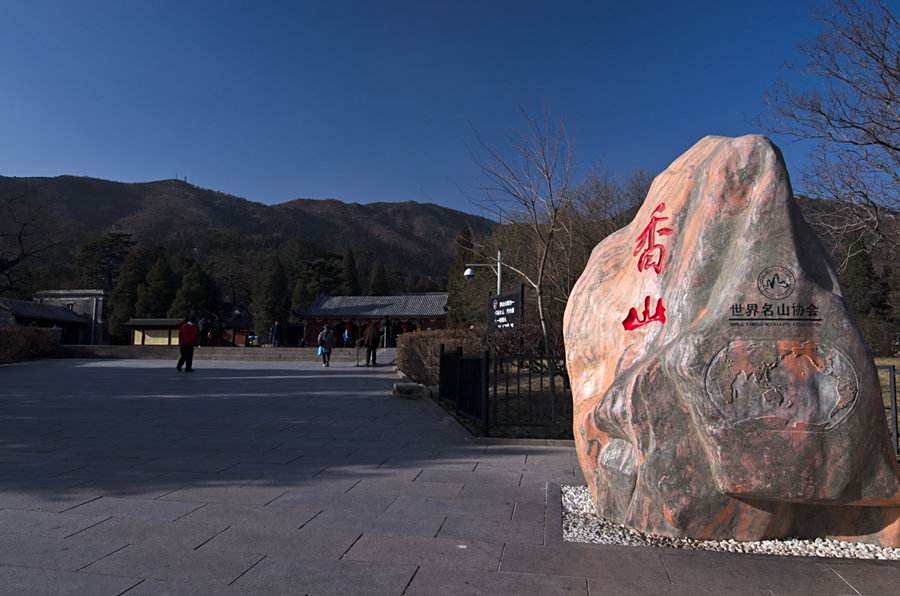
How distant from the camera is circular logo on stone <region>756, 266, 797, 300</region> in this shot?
12.0 feet

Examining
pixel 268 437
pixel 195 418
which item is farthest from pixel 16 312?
pixel 268 437

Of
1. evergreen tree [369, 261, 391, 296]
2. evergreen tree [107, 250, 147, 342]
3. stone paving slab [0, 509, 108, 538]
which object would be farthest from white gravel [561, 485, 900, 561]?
evergreen tree [369, 261, 391, 296]

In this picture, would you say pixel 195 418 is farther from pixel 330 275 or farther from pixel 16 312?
pixel 330 275

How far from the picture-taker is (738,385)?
11.8 feet

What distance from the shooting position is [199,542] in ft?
12.8

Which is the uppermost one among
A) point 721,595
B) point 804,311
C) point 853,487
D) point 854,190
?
point 854,190

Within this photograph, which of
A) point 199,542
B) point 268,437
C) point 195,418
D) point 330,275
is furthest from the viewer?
point 330,275

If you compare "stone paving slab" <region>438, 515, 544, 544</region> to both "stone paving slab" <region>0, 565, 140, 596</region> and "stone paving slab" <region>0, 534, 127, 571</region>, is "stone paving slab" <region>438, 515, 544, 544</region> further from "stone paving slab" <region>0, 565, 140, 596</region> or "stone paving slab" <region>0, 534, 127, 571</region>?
"stone paving slab" <region>0, 534, 127, 571</region>

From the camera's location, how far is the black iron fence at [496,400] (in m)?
8.22

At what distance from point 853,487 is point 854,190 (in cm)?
1309

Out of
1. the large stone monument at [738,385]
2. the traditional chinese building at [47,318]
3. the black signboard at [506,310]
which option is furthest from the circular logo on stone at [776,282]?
the traditional chinese building at [47,318]

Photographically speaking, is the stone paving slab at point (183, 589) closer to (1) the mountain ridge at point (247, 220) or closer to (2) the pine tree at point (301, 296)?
(2) the pine tree at point (301, 296)

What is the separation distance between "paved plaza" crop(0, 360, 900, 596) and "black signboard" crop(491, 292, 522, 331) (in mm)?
4959

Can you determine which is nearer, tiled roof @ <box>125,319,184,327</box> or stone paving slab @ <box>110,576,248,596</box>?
stone paving slab @ <box>110,576,248,596</box>
